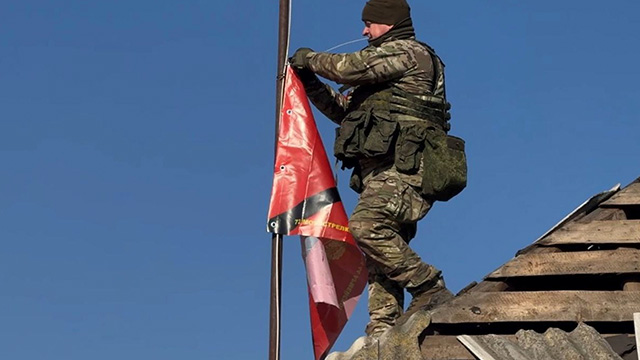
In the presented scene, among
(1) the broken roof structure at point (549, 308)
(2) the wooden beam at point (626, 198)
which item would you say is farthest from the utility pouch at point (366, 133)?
(2) the wooden beam at point (626, 198)

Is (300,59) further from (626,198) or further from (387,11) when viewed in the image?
(626,198)

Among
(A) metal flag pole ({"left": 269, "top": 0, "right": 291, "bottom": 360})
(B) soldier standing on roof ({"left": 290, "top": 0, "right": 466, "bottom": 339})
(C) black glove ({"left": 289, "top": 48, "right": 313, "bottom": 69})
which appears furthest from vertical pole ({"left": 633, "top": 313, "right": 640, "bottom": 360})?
(C) black glove ({"left": 289, "top": 48, "right": 313, "bottom": 69})

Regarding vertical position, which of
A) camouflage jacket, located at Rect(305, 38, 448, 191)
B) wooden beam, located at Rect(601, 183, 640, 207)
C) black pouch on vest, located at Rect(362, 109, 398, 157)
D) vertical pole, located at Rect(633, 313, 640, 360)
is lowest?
vertical pole, located at Rect(633, 313, 640, 360)

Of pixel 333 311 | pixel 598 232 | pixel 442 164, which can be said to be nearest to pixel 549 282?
pixel 598 232

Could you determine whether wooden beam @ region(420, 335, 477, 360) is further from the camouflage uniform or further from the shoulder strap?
the shoulder strap

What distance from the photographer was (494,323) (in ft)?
27.8

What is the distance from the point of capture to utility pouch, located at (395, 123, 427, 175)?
9.52 meters

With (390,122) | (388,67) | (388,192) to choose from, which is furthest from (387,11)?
(388,192)

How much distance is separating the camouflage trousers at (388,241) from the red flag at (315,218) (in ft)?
1.96

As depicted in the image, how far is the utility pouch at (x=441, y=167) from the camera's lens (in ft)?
31.4

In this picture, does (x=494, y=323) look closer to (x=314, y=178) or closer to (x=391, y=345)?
(x=391, y=345)

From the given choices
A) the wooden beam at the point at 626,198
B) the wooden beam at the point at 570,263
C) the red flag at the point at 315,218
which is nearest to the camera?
the wooden beam at the point at 570,263

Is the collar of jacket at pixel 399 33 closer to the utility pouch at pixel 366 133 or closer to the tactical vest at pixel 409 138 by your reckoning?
the tactical vest at pixel 409 138

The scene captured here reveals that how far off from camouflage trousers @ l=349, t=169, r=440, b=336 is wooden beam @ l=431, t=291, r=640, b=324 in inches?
32.9
